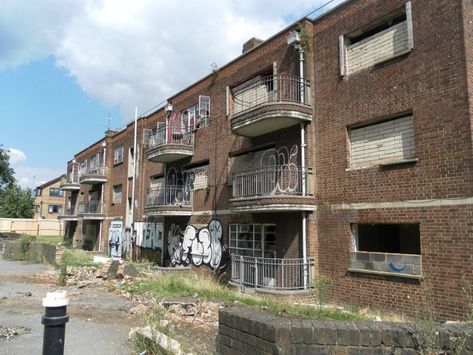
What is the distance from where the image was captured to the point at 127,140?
96.0 feet

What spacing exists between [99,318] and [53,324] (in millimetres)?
6681

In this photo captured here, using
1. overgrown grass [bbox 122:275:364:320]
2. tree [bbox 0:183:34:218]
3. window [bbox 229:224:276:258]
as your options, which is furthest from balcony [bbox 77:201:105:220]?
tree [bbox 0:183:34:218]

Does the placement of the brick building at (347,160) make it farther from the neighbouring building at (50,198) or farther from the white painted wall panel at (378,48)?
the neighbouring building at (50,198)

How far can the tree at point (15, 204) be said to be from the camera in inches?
2603

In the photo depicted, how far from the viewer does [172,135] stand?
72.6 ft

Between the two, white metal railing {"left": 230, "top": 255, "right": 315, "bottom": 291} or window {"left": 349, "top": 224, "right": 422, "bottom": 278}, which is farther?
white metal railing {"left": 230, "top": 255, "right": 315, "bottom": 291}

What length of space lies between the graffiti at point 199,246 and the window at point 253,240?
756mm

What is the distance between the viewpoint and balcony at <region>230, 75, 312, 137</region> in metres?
13.3

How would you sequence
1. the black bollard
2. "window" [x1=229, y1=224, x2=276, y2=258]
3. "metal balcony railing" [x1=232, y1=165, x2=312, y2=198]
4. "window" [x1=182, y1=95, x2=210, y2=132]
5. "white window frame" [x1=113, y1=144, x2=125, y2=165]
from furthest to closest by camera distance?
"white window frame" [x1=113, y1=144, x2=125, y2=165] → "window" [x1=182, y1=95, x2=210, y2=132] → "window" [x1=229, y1=224, x2=276, y2=258] → "metal balcony railing" [x1=232, y1=165, x2=312, y2=198] → the black bollard

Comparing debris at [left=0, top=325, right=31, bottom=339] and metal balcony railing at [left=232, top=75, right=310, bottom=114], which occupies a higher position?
metal balcony railing at [left=232, top=75, right=310, bottom=114]

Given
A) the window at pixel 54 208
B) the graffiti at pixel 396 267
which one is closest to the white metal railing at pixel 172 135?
the graffiti at pixel 396 267

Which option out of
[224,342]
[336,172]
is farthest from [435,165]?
[224,342]

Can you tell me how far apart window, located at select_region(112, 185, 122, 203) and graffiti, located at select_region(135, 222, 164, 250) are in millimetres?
5118

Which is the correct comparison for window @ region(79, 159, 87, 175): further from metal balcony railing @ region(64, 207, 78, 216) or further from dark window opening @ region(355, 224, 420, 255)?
dark window opening @ region(355, 224, 420, 255)
